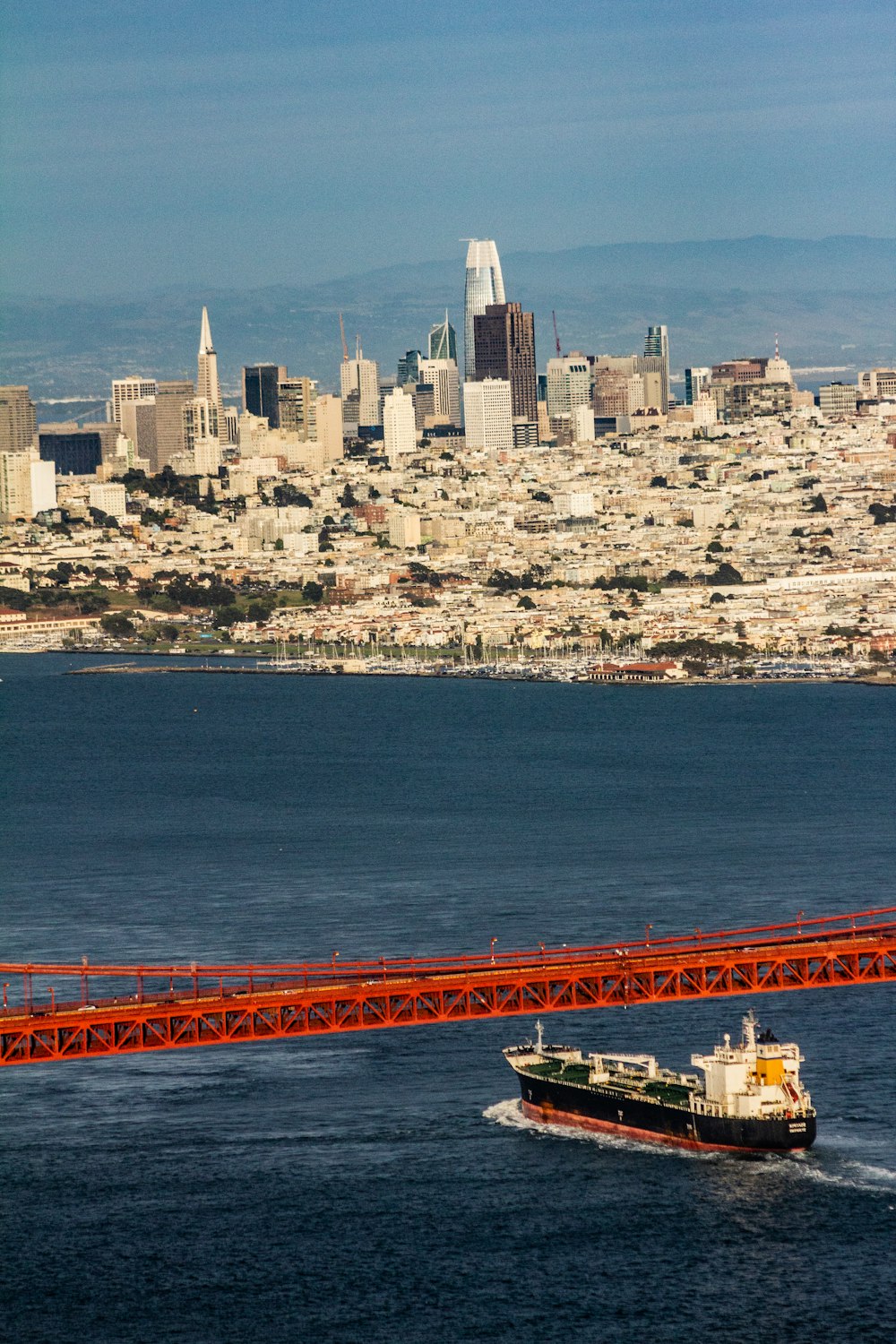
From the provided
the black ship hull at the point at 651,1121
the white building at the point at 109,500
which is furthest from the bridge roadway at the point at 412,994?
the white building at the point at 109,500

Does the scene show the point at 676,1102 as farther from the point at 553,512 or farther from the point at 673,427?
the point at 673,427

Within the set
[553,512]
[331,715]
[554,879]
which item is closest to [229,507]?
[553,512]

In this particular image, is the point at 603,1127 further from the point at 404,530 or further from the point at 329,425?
the point at 329,425

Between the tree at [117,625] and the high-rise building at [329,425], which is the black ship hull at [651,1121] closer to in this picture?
the tree at [117,625]

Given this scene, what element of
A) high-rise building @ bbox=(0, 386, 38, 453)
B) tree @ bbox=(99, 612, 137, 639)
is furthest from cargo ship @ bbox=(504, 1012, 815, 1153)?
high-rise building @ bbox=(0, 386, 38, 453)

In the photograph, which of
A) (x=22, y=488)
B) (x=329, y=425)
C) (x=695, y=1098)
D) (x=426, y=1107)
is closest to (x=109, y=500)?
(x=22, y=488)
